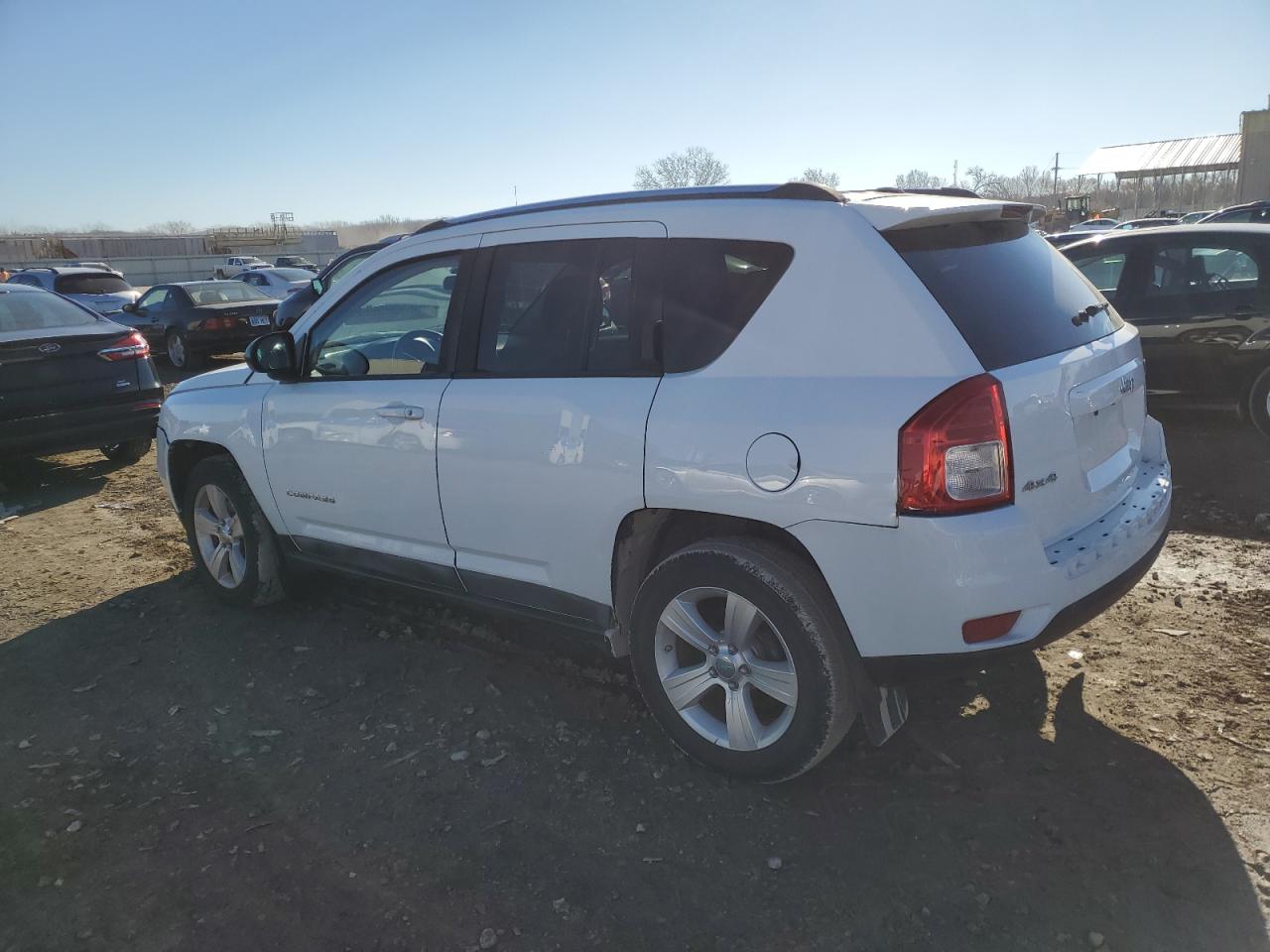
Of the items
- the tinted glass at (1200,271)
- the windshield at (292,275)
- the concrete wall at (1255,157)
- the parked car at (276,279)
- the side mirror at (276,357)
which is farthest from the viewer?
the concrete wall at (1255,157)

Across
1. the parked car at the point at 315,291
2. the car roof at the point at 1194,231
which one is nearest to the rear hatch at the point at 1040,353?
the car roof at the point at 1194,231

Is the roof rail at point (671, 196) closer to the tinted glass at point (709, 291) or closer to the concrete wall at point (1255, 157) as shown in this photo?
the tinted glass at point (709, 291)

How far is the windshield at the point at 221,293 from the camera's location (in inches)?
605

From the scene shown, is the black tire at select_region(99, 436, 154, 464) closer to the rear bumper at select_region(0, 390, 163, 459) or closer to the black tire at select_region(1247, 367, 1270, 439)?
the rear bumper at select_region(0, 390, 163, 459)

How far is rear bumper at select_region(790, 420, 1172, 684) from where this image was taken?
8.35 feet

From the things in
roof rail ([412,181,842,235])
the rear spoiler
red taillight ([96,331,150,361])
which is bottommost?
red taillight ([96,331,150,361])

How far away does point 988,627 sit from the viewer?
2.61m

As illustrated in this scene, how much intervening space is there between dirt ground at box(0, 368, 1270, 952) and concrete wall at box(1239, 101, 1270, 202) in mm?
63376

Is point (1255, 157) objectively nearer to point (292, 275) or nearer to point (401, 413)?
point (292, 275)

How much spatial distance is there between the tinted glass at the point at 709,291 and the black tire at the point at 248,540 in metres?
2.68

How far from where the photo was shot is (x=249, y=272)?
27.6 m

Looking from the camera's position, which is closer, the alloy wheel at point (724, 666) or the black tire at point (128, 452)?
the alloy wheel at point (724, 666)

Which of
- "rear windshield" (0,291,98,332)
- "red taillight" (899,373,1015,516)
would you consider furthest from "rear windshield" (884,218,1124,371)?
"rear windshield" (0,291,98,332)

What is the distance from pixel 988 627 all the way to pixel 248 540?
370 cm
